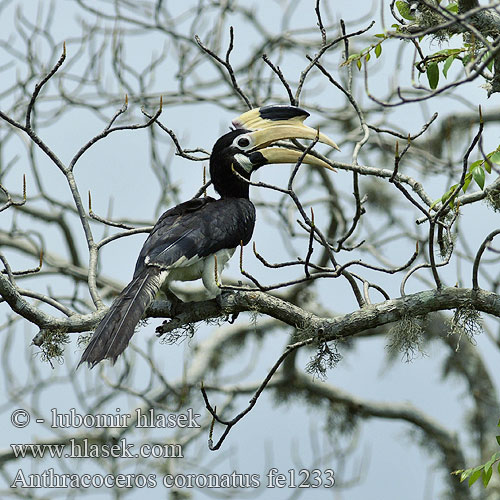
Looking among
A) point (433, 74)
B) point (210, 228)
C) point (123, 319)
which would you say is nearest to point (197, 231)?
point (210, 228)

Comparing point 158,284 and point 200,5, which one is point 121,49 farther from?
point 158,284

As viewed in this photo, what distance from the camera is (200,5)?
26.1ft

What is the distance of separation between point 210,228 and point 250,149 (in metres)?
0.82

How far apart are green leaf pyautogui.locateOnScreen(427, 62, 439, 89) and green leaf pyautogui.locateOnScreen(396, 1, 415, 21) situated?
0.32m

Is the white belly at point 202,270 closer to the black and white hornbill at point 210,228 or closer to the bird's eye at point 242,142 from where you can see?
the black and white hornbill at point 210,228

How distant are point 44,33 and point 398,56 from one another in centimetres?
300

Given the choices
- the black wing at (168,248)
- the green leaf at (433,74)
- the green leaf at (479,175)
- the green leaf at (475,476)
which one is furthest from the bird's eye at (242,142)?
the green leaf at (475,476)

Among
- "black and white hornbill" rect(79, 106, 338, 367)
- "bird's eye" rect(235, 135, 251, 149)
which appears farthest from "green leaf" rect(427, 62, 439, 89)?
"bird's eye" rect(235, 135, 251, 149)

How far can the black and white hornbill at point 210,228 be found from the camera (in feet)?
12.3

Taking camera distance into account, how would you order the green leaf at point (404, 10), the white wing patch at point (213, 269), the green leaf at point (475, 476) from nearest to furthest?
1. the green leaf at point (475, 476)
2. the green leaf at point (404, 10)
3. the white wing patch at point (213, 269)

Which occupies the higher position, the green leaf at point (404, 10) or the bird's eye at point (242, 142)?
the bird's eye at point (242, 142)

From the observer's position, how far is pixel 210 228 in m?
4.37

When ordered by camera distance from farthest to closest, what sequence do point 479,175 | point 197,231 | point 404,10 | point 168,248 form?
1. point 197,231
2. point 168,248
3. point 404,10
4. point 479,175

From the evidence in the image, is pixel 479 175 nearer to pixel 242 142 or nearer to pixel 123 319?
pixel 123 319
